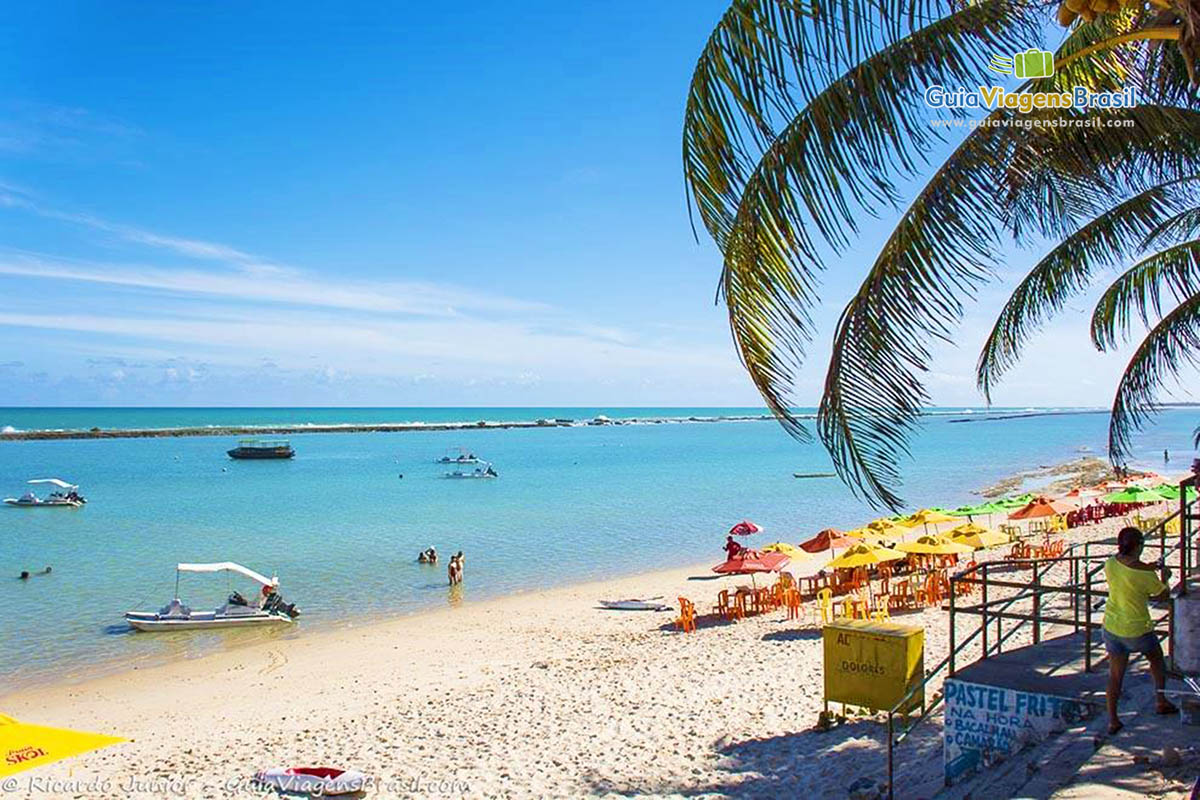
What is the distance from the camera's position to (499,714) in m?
10.8

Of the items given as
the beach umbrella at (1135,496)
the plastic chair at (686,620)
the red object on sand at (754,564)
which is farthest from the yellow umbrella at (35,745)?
the beach umbrella at (1135,496)

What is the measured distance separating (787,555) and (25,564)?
77.2 feet

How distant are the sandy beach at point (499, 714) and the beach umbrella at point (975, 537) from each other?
291 centimetres

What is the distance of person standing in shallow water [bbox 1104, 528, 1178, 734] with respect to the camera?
5.02m

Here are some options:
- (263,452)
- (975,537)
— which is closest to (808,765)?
(975,537)

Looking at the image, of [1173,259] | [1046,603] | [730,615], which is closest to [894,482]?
[1173,259]

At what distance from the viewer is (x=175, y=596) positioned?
21.5 meters

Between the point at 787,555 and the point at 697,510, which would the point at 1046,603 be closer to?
the point at 787,555

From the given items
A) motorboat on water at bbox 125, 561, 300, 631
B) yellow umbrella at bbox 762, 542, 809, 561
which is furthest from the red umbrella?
motorboat on water at bbox 125, 561, 300, 631

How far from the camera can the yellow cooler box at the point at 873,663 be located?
7746 millimetres

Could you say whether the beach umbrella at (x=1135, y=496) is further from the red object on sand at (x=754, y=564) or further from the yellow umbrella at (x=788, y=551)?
the red object on sand at (x=754, y=564)

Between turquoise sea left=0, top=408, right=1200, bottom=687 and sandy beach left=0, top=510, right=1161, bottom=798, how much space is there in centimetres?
293

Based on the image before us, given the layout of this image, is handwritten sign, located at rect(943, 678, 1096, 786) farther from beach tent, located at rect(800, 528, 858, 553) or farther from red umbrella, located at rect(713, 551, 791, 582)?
beach tent, located at rect(800, 528, 858, 553)

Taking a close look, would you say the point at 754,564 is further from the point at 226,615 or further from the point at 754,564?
the point at 226,615
